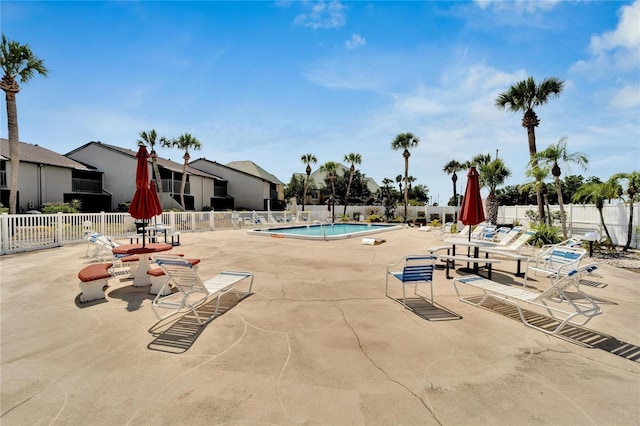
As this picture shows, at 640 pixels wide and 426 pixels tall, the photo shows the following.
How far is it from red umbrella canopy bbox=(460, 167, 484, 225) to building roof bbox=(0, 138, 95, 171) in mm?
28112

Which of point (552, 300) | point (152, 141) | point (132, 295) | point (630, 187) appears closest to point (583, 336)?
point (552, 300)

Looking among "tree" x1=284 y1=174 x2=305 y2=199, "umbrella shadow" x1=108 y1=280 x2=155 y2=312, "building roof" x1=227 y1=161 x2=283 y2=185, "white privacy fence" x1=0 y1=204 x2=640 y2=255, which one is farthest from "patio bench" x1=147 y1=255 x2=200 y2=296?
"tree" x1=284 y1=174 x2=305 y2=199

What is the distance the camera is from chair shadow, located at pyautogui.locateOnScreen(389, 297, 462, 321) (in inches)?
171

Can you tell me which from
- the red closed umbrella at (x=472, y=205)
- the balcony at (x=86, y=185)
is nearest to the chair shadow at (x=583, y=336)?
the red closed umbrella at (x=472, y=205)

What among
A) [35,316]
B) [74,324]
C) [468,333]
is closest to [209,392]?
[74,324]

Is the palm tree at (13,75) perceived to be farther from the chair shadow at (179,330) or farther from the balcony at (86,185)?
the chair shadow at (179,330)

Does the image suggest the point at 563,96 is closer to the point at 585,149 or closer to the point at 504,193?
the point at 585,149

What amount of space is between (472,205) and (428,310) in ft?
12.3

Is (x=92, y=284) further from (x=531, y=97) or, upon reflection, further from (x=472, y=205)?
(x=531, y=97)

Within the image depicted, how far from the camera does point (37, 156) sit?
22.5m

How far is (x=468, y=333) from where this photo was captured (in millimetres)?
3785

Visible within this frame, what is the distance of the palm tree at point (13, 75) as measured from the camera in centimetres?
1457

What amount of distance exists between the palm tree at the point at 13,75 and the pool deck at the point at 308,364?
15180mm

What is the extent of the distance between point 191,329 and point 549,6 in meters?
11.8
